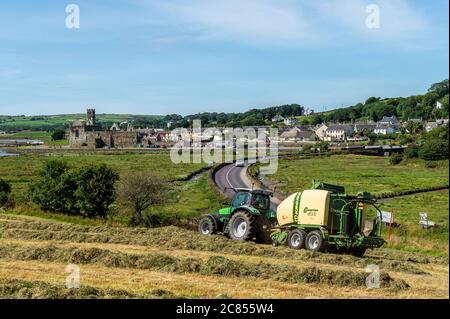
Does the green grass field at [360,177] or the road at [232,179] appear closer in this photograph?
the green grass field at [360,177]

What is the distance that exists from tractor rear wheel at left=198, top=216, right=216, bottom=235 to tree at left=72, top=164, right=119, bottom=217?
33.5 ft

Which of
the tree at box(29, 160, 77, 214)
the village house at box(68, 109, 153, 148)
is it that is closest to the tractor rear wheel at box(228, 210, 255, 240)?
the tree at box(29, 160, 77, 214)

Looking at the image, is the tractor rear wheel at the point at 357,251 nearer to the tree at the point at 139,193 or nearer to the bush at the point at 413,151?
the bush at the point at 413,151

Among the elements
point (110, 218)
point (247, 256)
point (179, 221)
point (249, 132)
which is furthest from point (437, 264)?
point (249, 132)

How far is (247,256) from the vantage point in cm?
1858

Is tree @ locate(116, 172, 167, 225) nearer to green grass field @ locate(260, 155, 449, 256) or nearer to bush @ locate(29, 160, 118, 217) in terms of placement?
bush @ locate(29, 160, 118, 217)

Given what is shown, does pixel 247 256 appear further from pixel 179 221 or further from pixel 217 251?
pixel 179 221

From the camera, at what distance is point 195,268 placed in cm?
1579

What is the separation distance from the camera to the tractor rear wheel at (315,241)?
62.0ft

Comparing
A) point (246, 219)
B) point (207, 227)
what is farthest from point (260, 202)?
point (207, 227)

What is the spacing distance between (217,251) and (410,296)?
→ 7785mm

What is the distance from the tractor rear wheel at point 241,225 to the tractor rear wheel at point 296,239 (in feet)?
5.88

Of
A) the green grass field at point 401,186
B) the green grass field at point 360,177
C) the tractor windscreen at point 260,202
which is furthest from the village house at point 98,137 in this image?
the tractor windscreen at point 260,202
